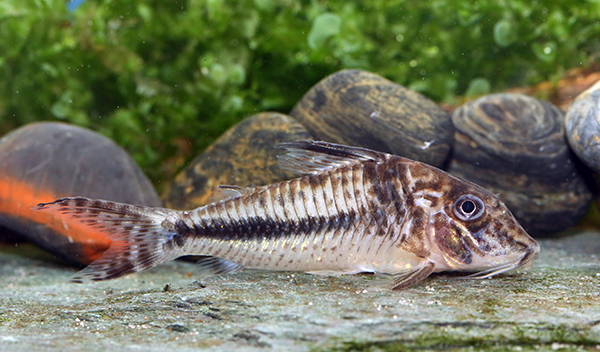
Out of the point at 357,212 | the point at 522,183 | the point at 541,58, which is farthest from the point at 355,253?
the point at 541,58

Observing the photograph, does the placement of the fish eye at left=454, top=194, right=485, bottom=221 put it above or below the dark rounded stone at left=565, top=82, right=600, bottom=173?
below

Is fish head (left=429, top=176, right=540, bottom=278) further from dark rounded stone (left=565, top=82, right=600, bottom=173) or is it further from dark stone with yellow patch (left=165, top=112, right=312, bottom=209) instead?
dark rounded stone (left=565, top=82, right=600, bottom=173)

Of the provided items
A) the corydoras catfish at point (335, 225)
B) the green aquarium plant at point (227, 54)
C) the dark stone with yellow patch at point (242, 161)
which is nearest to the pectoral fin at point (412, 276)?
the corydoras catfish at point (335, 225)

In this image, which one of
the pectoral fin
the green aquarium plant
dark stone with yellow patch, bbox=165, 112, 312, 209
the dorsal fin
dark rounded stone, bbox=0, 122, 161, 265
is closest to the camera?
the pectoral fin

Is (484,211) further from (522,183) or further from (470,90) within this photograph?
(470,90)

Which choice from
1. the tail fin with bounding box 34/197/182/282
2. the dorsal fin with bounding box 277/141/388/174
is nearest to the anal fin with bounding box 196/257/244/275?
the tail fin with bounding box 34/197/182/282

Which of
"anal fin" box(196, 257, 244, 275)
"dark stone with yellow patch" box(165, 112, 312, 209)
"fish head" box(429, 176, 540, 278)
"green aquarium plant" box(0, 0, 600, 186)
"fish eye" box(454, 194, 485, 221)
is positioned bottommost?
"anal fin" box(196, 257, 244, 275)

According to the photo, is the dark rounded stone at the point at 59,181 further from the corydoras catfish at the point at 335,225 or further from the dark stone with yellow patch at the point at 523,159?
the dark stone with yellow patch at the point at 523,159
